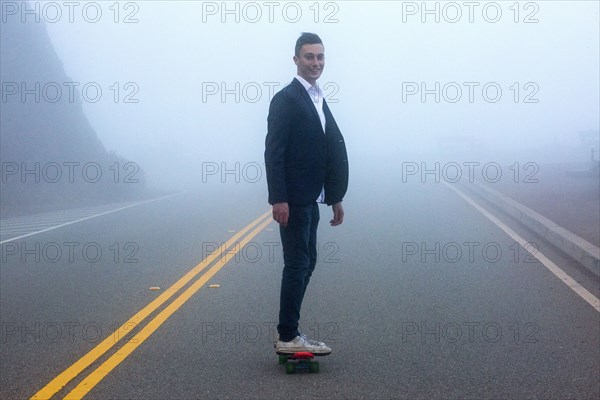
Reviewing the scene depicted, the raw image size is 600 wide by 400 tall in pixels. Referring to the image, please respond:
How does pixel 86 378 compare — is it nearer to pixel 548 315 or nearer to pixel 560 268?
pixel 548 315

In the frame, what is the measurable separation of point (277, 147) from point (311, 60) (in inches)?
25.3

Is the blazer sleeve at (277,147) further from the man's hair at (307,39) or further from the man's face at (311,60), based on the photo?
the man's hair at (307,39)

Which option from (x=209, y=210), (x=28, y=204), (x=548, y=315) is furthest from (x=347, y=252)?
(x=28, y=204)

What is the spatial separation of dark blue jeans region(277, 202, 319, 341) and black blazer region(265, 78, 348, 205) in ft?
0.34

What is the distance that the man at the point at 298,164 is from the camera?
5680 millimetres

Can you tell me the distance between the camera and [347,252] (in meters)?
12.4

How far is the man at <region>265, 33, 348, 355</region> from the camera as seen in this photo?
5680 mm

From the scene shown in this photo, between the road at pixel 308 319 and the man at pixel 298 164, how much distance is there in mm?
510

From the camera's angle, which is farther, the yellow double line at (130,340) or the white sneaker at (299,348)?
the white sneaker at (299,348)

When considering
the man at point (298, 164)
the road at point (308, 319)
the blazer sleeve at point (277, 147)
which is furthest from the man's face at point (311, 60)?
the road at point (308, 319)

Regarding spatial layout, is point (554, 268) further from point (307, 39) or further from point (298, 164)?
point (307, 39)

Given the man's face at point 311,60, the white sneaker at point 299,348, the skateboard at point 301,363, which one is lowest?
the skateboard at point 301,363

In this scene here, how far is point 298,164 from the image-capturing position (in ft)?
19.0

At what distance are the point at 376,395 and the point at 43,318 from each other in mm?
3736
